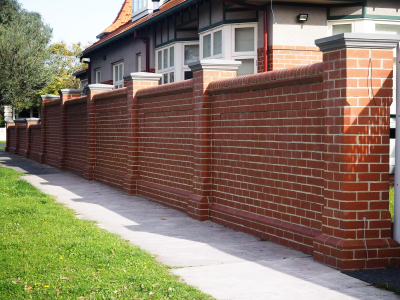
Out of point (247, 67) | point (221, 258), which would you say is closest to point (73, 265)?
point (221, 258)

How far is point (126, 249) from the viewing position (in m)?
6.85

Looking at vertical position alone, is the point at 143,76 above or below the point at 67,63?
below

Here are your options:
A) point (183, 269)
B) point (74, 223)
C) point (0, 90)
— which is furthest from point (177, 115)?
point (0, 90)

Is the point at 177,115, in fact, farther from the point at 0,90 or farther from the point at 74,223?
the point at 0,90

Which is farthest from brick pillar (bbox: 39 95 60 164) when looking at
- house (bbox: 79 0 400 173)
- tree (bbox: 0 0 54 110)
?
house (bbox: 79 0 400 173)

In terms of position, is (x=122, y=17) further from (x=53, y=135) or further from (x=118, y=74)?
(x=53, y=135)

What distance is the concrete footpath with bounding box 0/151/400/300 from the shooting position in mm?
5273

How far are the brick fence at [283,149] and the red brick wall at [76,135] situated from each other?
3.96 metres

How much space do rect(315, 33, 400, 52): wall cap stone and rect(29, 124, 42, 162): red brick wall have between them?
60.2 ft

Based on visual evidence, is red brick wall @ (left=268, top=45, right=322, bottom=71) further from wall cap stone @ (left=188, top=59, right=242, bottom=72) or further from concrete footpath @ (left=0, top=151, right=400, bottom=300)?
concrete footpath @ (left=0, top=151, right=400, bottom=300)

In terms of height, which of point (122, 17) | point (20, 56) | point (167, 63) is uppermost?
point (122, 17)

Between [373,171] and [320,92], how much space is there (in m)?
1.12

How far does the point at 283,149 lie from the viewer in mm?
7480

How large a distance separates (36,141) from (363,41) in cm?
1975
